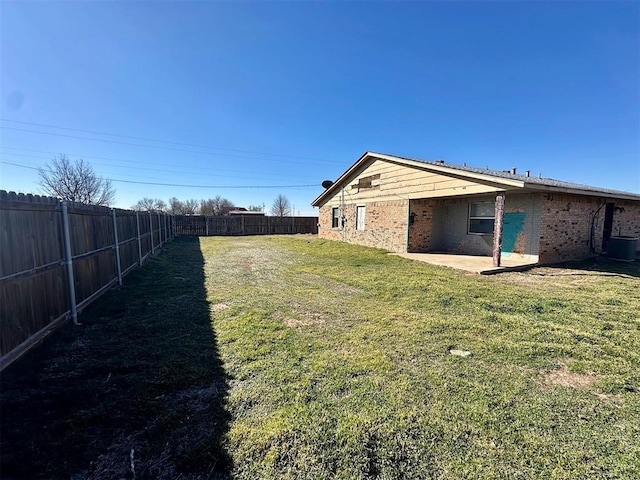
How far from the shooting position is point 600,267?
8961 millimetres

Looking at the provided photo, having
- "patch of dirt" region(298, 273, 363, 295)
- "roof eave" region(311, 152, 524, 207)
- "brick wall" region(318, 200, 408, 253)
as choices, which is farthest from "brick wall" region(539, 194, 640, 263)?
"patch of dirt" region(298, 273, 363, 295)

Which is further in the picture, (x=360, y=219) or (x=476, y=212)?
(x=360, y=219)

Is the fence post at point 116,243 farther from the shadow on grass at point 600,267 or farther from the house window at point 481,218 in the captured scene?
the house window at point 481,218

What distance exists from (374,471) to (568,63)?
1356cm

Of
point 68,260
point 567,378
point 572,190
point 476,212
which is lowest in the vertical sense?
point 567,378

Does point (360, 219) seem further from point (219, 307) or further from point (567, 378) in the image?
point (567, 378)

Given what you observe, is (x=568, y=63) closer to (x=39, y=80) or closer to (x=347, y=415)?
(x=347, y=415)

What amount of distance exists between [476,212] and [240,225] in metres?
20.3

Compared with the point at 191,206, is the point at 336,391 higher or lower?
lower

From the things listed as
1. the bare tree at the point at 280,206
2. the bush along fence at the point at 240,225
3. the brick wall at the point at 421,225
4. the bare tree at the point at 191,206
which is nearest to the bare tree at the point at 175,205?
the bare tree at the point at 191,206

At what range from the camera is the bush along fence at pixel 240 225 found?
971 inches

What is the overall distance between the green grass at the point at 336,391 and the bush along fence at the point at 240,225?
823 inches

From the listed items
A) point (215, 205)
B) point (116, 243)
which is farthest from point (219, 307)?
point (215, 205)

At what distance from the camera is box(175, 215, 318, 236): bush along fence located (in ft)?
80.9
